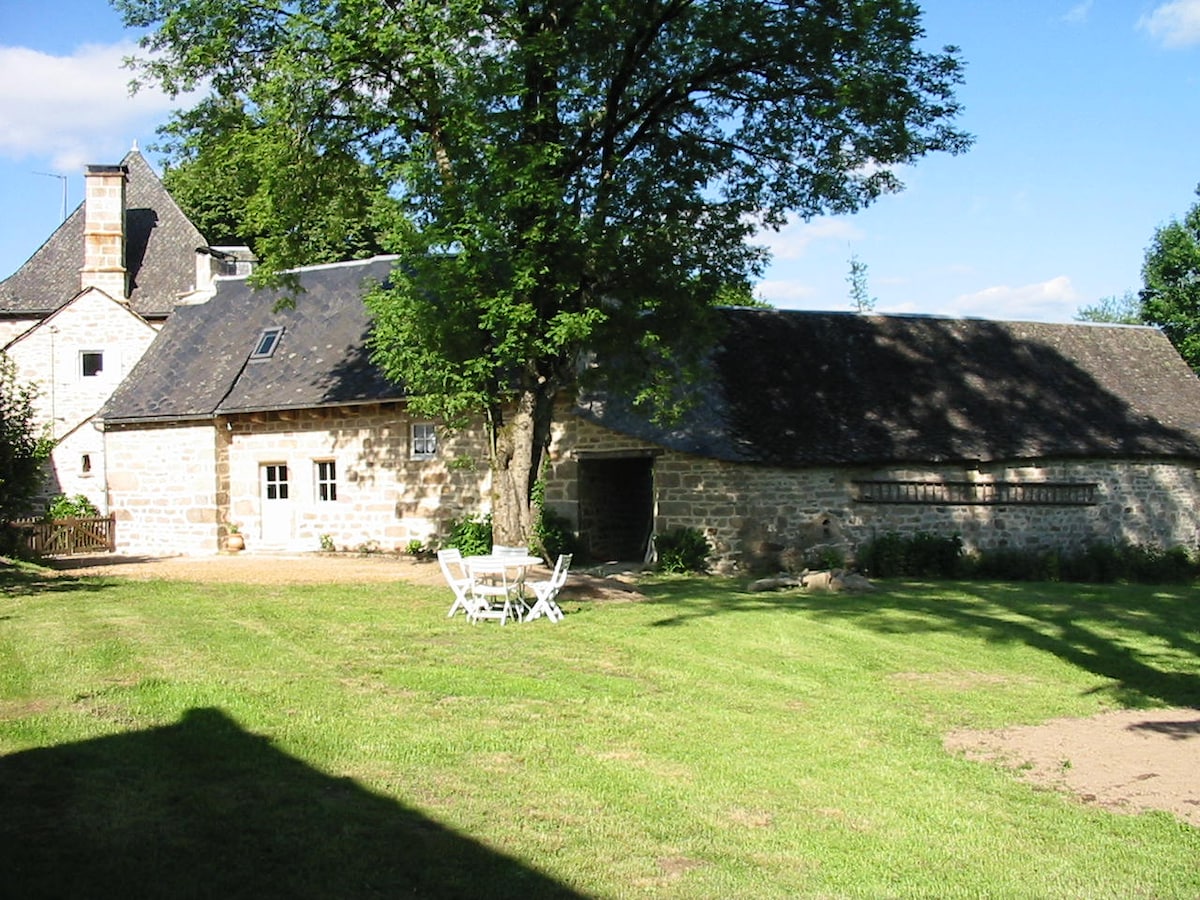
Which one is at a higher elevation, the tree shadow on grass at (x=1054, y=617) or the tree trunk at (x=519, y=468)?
the tree trunk at (x=519, y=468)

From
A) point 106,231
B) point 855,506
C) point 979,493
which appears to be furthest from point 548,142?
point 106,231

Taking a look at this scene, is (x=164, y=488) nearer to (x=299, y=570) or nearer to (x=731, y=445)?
(x=299, y=570)

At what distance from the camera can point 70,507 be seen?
26.8 meters

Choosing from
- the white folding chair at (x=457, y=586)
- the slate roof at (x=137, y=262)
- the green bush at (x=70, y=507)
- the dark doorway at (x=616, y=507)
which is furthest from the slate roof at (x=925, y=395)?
the slate roof at (x=137, y=262)

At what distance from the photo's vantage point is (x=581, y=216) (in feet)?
49.4

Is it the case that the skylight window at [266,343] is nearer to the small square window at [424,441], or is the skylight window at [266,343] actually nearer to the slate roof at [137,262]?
the small square window at [424,441]

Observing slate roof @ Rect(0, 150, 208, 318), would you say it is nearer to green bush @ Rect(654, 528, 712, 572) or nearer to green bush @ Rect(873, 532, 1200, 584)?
green bush @ Rect(654, 528, 712, 572)

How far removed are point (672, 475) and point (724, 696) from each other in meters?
11.4

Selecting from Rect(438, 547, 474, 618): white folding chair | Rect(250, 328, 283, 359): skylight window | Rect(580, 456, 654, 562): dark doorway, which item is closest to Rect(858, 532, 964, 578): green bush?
Rect(580, 456, 654, 562): dark doorway

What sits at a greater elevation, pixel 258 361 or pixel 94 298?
pixel 94 298

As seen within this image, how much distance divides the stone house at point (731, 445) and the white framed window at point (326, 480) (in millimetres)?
42

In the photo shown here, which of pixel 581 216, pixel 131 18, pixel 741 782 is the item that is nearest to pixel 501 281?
pixel 581 216

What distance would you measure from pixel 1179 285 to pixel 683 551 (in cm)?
2684

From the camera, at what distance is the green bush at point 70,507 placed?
1046 inches
